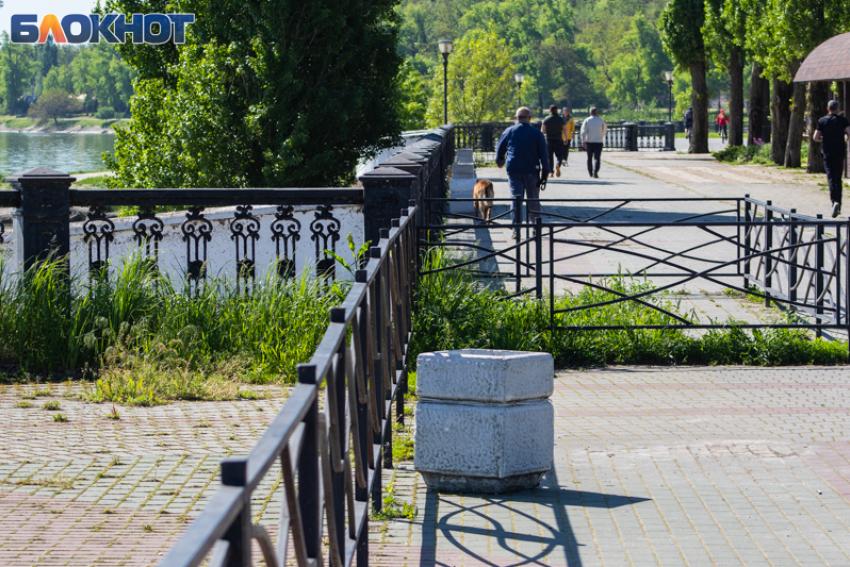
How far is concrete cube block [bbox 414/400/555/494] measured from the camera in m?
4.80

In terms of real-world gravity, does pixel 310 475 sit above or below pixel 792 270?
above

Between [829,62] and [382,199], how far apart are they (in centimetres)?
2076

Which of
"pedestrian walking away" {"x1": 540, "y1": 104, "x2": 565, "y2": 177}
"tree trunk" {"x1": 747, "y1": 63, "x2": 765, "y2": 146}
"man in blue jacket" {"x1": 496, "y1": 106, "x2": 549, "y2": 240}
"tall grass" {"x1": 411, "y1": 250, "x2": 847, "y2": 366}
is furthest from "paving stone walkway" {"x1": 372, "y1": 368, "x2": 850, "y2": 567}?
"tree trunk" {"x1": 747, "y1": 63, "x2": 765, "y2": 146}

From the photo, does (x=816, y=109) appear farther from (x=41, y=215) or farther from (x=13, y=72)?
(x=13, y=72)

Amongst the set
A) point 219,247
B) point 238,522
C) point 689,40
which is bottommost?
point 219,247

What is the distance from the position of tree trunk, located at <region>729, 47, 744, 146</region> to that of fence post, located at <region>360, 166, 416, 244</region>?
32293 millimetres

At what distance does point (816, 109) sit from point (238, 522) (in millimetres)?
30012

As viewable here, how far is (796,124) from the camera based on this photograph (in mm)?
30688

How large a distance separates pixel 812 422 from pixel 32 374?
5281mm

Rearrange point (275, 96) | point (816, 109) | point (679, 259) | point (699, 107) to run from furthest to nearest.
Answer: point (699, 107)
point (816, 109)
point (275, 96)
point (679, 259)

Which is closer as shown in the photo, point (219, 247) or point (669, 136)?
point (219, 247)

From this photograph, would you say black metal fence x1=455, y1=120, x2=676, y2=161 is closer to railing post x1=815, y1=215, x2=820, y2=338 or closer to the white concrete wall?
the white concrete wall

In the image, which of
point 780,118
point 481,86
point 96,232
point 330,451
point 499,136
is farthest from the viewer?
point 481,86

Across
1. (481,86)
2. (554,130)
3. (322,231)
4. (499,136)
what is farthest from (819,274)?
(481,86)
